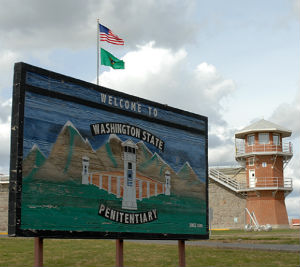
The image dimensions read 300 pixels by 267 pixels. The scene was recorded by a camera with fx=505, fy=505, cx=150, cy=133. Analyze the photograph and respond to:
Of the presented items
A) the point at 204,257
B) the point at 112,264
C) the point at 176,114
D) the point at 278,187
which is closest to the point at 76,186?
the point at 176,114

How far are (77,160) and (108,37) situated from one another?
24.8 ft

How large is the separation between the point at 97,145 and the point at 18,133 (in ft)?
6.61

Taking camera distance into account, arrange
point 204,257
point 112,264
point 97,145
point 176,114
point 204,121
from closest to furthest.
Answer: point 97,145, point 176,114, point 204,121, point 112,264, point 204,257

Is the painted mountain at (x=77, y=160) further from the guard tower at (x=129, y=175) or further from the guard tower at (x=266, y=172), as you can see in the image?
the guard tower at (x=266, y=172)

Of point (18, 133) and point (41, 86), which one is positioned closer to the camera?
point (18, 133)

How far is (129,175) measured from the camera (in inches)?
440

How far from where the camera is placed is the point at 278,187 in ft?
175

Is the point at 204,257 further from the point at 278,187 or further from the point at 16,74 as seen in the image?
the point at 278,187

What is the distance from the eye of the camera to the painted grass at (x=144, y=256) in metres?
17.2

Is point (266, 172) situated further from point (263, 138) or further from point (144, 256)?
point (144, 256)

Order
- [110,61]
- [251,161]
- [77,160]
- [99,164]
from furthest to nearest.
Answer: [251,161]
[110,61]
[99,164]
[77,160]

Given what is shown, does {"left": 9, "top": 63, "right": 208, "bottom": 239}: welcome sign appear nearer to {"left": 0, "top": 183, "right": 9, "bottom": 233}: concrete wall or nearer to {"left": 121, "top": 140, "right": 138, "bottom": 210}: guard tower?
{"left": 121, "top": 140, "right": 138, "bottom": 210}: guard tower

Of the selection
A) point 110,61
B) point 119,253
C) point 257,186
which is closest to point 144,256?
point 110,61

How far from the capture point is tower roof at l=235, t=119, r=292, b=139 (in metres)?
53.8
